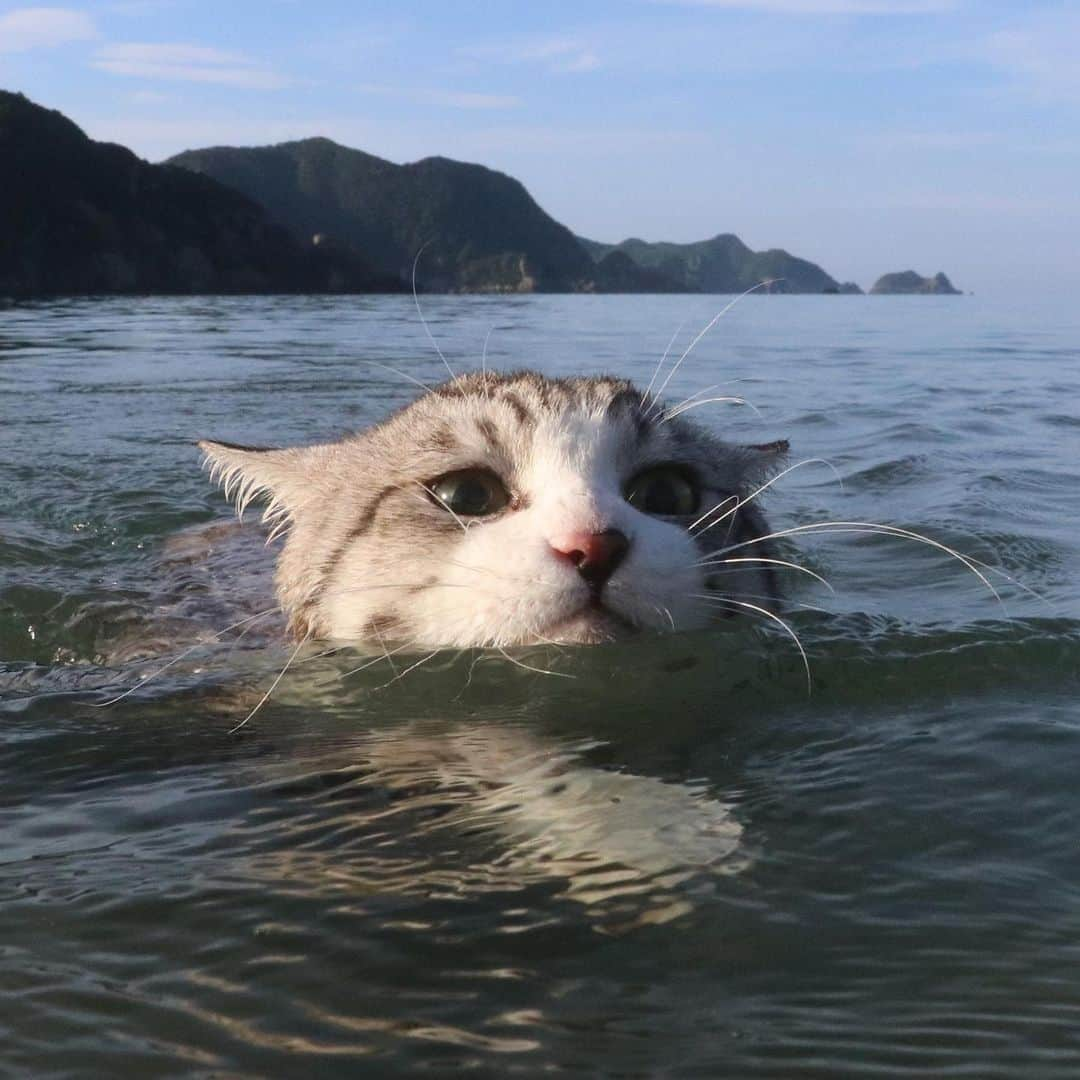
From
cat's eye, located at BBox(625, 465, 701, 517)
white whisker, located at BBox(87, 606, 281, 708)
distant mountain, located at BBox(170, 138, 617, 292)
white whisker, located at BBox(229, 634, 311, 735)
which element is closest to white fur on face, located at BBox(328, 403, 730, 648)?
cat's eye, located at BBox(625, 465, 701, 517)

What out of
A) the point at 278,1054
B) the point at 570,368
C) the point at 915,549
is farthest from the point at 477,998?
the point at 570,368

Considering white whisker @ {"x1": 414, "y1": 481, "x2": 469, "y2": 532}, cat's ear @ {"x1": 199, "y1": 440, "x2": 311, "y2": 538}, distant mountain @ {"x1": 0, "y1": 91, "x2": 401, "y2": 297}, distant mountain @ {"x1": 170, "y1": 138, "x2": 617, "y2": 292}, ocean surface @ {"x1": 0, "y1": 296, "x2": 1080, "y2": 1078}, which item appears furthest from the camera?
distant mountain @ {"x1": 170, "y1": 138, "x2": 617, "y2": 292}

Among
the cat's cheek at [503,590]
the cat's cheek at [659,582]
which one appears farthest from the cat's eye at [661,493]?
the cat's cheek at [503,590]

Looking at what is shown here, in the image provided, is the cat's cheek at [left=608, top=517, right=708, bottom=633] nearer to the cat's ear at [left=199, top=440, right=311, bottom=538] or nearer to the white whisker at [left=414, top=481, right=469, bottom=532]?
the white whisker at [left=414, top=481, right=469, bottom=532]

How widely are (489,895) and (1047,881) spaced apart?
41.9 inches

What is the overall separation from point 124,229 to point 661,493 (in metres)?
78.5

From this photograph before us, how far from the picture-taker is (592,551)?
10.5ft

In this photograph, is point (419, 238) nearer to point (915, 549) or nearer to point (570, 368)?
point (570, 368)

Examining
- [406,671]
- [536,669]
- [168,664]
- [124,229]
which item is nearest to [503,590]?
[536,669]

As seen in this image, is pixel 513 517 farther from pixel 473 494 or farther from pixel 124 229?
pixel 124 229

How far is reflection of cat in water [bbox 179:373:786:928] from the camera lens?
2775 millimetres

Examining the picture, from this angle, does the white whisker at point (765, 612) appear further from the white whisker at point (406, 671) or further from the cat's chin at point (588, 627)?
the white whisker at point (406, 671)

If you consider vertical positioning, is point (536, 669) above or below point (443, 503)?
below

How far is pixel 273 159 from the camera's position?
14475 centimetres
